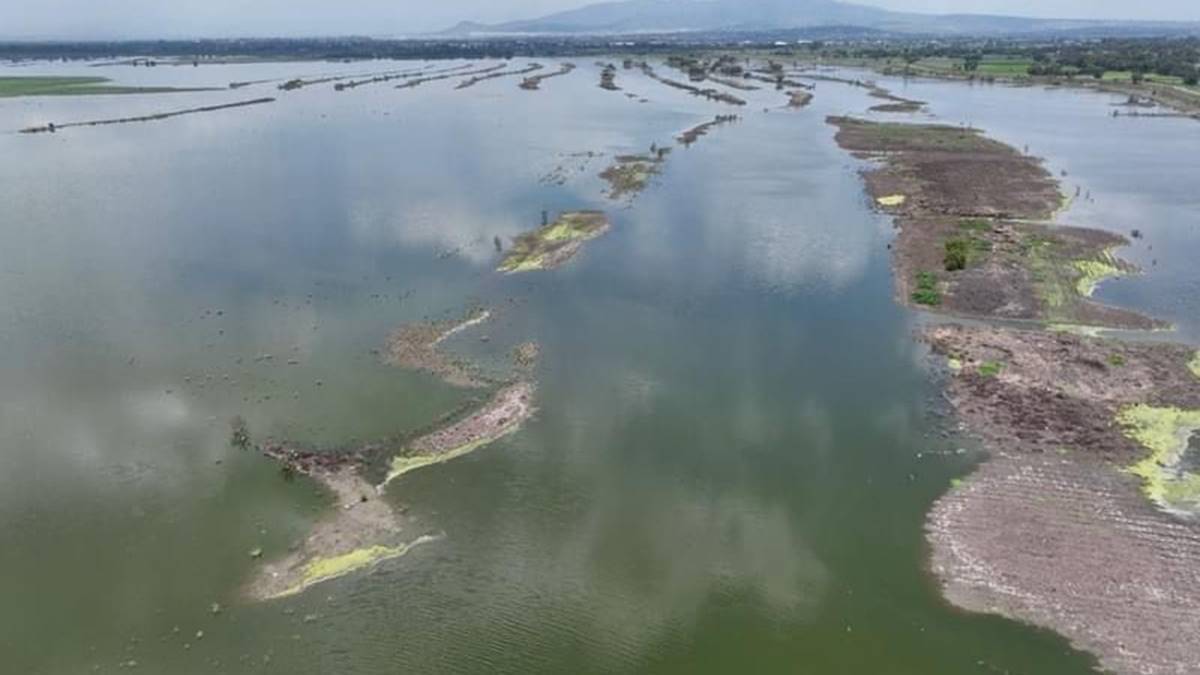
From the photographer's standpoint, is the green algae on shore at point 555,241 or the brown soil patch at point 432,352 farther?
the green algae on shore at point 555,241

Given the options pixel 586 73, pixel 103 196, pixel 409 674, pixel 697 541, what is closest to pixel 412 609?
pixel 409 674

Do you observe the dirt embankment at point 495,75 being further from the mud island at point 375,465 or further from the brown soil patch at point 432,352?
the mud island at point 375,465

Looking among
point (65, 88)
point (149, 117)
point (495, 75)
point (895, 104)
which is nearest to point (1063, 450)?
point (895, 104)

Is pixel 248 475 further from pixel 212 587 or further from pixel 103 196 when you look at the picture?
pixel 103 196

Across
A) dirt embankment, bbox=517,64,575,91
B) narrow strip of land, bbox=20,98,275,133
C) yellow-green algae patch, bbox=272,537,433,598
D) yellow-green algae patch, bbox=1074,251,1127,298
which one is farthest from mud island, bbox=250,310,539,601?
dirt embankment, bbox=517,64,575,91

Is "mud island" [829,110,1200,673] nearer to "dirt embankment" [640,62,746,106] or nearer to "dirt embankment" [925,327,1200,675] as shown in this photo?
"dirt embankment" [925,327,1200,675]

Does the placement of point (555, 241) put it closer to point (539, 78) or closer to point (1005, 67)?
point (539, 78)

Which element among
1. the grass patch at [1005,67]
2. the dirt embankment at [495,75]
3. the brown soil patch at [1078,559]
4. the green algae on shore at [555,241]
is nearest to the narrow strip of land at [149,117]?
the dirt embankment at [495,75]

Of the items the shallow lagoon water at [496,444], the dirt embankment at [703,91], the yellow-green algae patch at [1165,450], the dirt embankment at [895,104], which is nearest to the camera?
the shallow lagoon water at [496,444]
